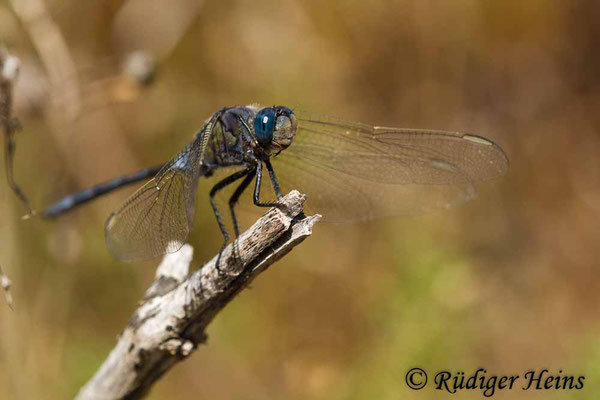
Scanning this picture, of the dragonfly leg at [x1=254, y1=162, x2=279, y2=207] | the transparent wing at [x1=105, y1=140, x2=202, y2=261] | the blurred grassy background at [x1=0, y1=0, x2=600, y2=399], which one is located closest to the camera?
the transparent wing at [x1=105, y1=140, x2=202, y2=261]

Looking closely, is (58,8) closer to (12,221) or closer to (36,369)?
(12,221)

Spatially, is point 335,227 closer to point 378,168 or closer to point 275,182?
point 378,168

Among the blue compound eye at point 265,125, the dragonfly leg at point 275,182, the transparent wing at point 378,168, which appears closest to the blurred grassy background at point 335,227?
the transparent wing at point 378,168

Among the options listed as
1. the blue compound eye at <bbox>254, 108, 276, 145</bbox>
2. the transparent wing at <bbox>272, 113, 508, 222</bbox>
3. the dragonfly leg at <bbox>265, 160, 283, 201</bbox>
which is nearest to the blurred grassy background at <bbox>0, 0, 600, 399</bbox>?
the transparent wing at <bbox>272, 113, 508, 222</bbox>

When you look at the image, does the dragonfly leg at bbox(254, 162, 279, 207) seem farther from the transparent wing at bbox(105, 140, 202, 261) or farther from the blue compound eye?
the transparent wing at bbox(105, 140, 202, 261)

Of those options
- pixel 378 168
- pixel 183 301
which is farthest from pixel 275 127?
pixel 183 301

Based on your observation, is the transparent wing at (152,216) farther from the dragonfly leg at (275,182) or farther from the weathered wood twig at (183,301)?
the dragonfly leg at (275,182)

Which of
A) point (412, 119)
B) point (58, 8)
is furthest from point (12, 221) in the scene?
point (412, 119)
